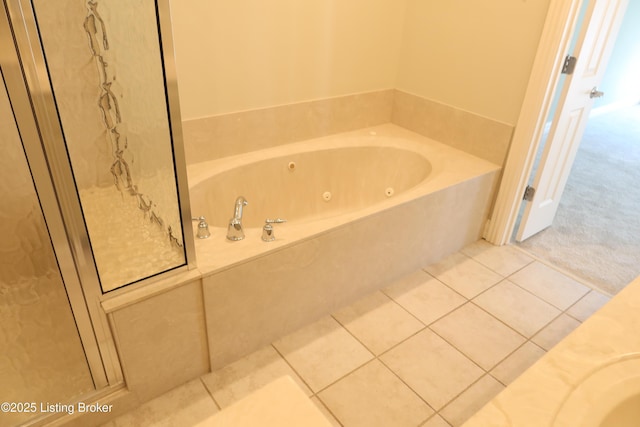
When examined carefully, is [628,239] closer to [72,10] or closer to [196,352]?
[196,352]

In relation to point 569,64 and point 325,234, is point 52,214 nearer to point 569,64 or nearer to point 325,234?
point 325,234

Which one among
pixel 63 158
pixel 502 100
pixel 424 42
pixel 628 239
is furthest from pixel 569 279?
pixel 63 158

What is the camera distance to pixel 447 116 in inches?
104

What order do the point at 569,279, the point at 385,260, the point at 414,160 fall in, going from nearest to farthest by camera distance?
the point at 385,260 → the point at 569,279 → the point at 414,160

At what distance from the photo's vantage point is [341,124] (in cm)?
270

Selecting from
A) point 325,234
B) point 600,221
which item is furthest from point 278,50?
point 600,221

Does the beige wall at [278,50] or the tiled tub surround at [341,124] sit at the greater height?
the beige wall at [278,50]

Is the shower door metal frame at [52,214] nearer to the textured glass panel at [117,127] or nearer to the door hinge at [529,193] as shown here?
the textured glass panel at [117,127]

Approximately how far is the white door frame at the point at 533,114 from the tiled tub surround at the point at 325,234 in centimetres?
9

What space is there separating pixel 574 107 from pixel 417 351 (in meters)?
1.59

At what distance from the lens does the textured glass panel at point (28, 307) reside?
1070mm

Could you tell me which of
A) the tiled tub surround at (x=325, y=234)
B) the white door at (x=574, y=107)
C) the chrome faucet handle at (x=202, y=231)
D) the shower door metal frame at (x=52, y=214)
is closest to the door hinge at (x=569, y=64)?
the white door at (x=574, y=107)

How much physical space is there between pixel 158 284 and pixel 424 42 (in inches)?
83.9

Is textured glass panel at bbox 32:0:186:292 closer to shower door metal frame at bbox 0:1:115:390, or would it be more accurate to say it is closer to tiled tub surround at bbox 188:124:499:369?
shower door metal frame at bbox 0:1:115:390
